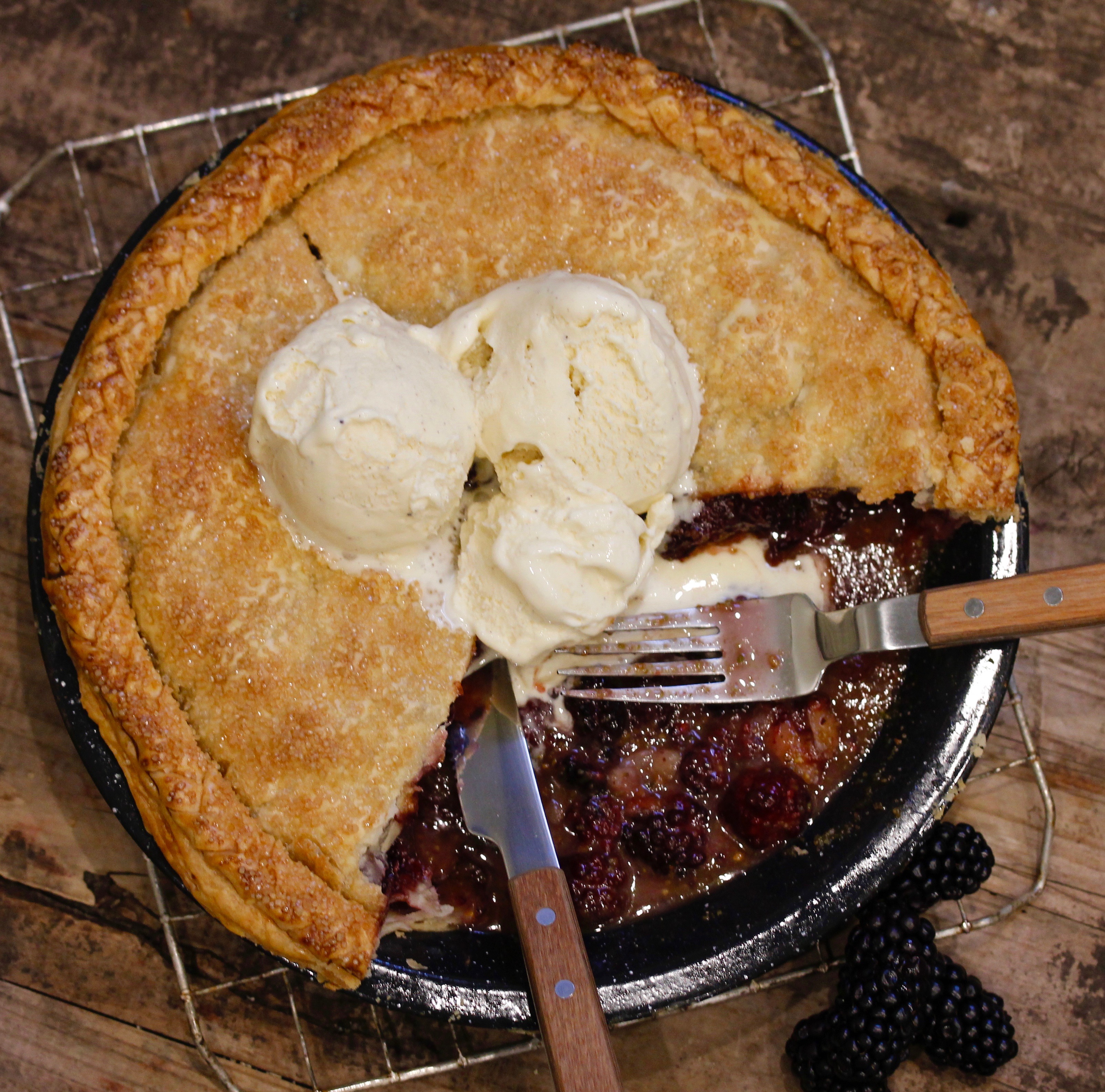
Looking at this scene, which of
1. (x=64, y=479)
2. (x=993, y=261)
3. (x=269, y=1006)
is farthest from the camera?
(x=993, y=261)

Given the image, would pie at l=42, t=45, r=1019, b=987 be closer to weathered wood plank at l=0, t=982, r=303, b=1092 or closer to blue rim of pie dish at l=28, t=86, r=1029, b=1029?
blue rim of pie dish at l=28, t=86, r=1029, b=1029

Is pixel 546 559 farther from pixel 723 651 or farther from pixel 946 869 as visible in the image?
pixel 946 869

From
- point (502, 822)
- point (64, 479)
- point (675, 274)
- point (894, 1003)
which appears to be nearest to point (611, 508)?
point (675, 274)

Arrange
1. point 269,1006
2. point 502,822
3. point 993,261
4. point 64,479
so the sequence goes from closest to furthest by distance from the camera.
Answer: point 64,479 < point 502,822 < point 269,1006 < point 993,261

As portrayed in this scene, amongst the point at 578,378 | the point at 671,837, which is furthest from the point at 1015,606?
the point at 578,378

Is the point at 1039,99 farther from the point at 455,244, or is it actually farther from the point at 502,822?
the point at 502,822

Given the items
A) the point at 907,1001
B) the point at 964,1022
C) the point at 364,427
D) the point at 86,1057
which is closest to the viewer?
the point at 364,427

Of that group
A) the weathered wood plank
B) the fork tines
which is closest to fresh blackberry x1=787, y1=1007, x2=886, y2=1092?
the fork tines
